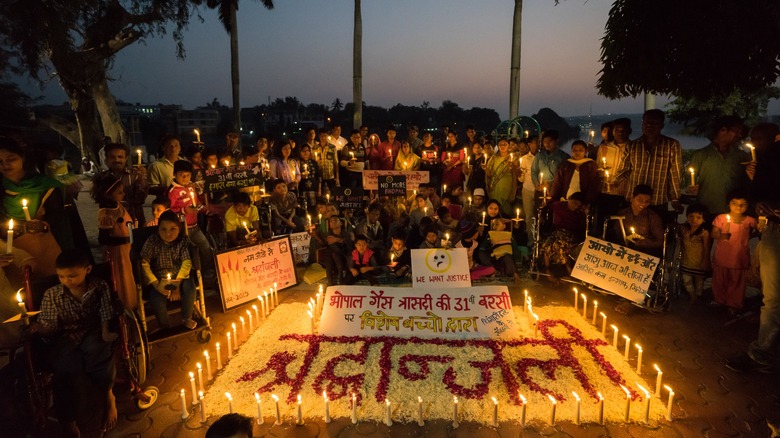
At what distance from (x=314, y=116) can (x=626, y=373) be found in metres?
94.8

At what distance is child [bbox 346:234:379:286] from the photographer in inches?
275

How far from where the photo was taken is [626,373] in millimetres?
4543

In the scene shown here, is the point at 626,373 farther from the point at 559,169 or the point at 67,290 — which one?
the point at 67,290

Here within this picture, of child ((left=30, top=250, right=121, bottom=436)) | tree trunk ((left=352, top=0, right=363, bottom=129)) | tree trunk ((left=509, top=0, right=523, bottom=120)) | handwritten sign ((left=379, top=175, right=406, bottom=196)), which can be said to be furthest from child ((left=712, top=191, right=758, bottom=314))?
tree trunk ((left=352, top=0, right=363, bottom=129))

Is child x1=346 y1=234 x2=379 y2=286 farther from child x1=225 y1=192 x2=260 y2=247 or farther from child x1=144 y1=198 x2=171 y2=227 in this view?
child x1=144 y1=198 x2=171 y2=227

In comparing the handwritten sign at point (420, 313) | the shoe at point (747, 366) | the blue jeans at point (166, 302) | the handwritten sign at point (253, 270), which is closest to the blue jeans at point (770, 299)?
the shoe at point (747, 366)

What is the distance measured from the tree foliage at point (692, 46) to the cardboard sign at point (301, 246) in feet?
17.5

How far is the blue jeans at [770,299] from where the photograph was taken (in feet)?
14.9

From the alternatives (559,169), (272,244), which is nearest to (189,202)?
(272,244)

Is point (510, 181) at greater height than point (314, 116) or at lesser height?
lesser

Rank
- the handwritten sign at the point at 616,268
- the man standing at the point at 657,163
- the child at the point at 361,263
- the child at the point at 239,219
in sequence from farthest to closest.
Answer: the child at the point at 239,219 < the child at the point at 361,263 < the man standing at the point at 657,163 < the handwritten sign at the point at 616,268

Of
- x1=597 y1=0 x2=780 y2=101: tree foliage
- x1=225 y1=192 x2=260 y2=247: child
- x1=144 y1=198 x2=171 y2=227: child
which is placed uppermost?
x1=597 y1=0 x2=780 y2=101: tree foliage

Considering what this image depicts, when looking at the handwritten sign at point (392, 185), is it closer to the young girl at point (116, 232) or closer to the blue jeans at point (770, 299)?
the young girl at point (116, 232)

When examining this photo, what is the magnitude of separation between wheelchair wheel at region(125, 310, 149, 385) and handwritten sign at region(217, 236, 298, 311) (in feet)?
5.54
